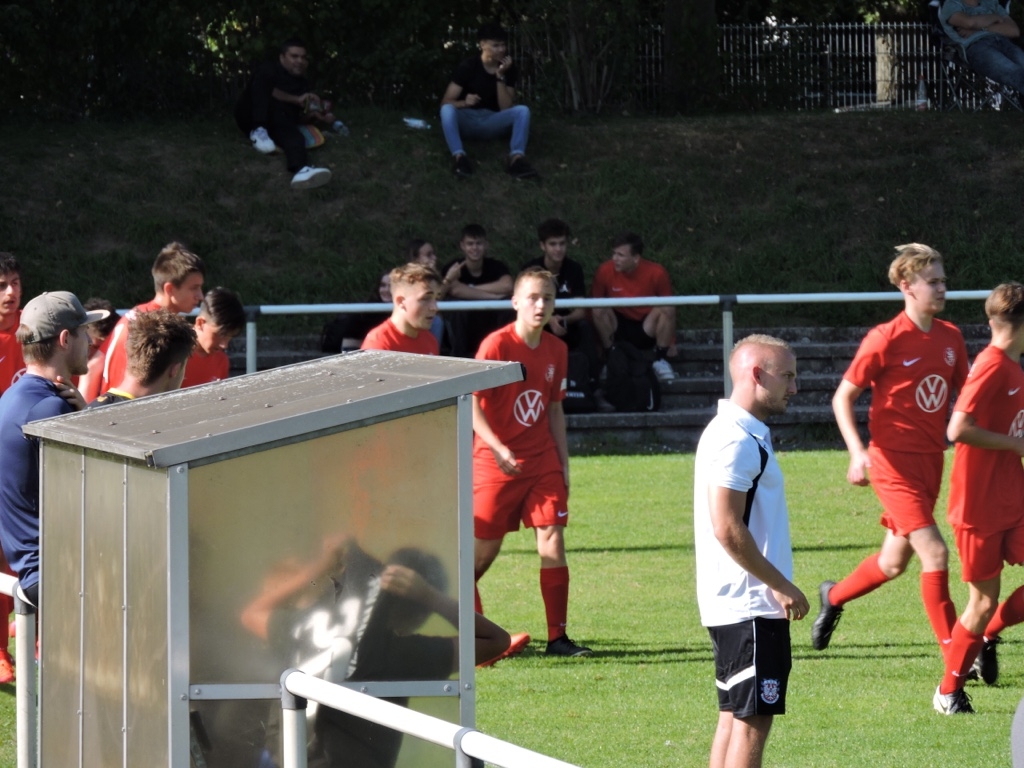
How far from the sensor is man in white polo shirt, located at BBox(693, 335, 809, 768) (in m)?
5.07

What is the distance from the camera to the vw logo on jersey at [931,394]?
7641mm

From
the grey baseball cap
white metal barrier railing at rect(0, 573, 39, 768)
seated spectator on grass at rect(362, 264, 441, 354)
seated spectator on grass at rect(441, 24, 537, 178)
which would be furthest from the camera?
seated spectator on grass at rect(441, 24, 537, 178)

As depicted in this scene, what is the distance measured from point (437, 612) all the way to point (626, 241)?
11.5 metres

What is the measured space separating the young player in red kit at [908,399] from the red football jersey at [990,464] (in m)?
0.37

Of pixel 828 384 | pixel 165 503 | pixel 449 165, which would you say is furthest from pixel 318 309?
pixel 165 503

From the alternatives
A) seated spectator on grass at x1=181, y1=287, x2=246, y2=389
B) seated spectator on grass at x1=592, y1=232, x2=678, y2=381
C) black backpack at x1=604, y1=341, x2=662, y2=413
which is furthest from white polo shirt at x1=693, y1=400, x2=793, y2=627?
seated spectator on grass at x1=592, y1=232, x2=678, y2=381

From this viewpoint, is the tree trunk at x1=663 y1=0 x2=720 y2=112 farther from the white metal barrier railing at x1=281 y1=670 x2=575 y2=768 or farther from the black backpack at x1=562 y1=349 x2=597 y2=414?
the white metal barrier railing at x1=281 y1=670 x2=575 y2=768

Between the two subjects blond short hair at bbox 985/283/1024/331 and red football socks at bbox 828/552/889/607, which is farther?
red football socks at bbox 828/552/889/607

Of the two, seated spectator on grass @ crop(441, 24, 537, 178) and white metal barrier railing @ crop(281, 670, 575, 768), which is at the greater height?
seated spectator on grass @ crop(441, 24, 537, 178)

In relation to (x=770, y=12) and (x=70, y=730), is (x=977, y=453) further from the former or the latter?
(x=770, y=12)

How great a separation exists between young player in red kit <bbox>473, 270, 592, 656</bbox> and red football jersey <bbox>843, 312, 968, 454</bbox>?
Answer: 166cm

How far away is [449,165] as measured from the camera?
64.2 feet

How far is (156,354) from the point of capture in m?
5.46

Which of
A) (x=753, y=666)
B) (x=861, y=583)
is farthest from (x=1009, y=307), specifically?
(x=753, y=666)
